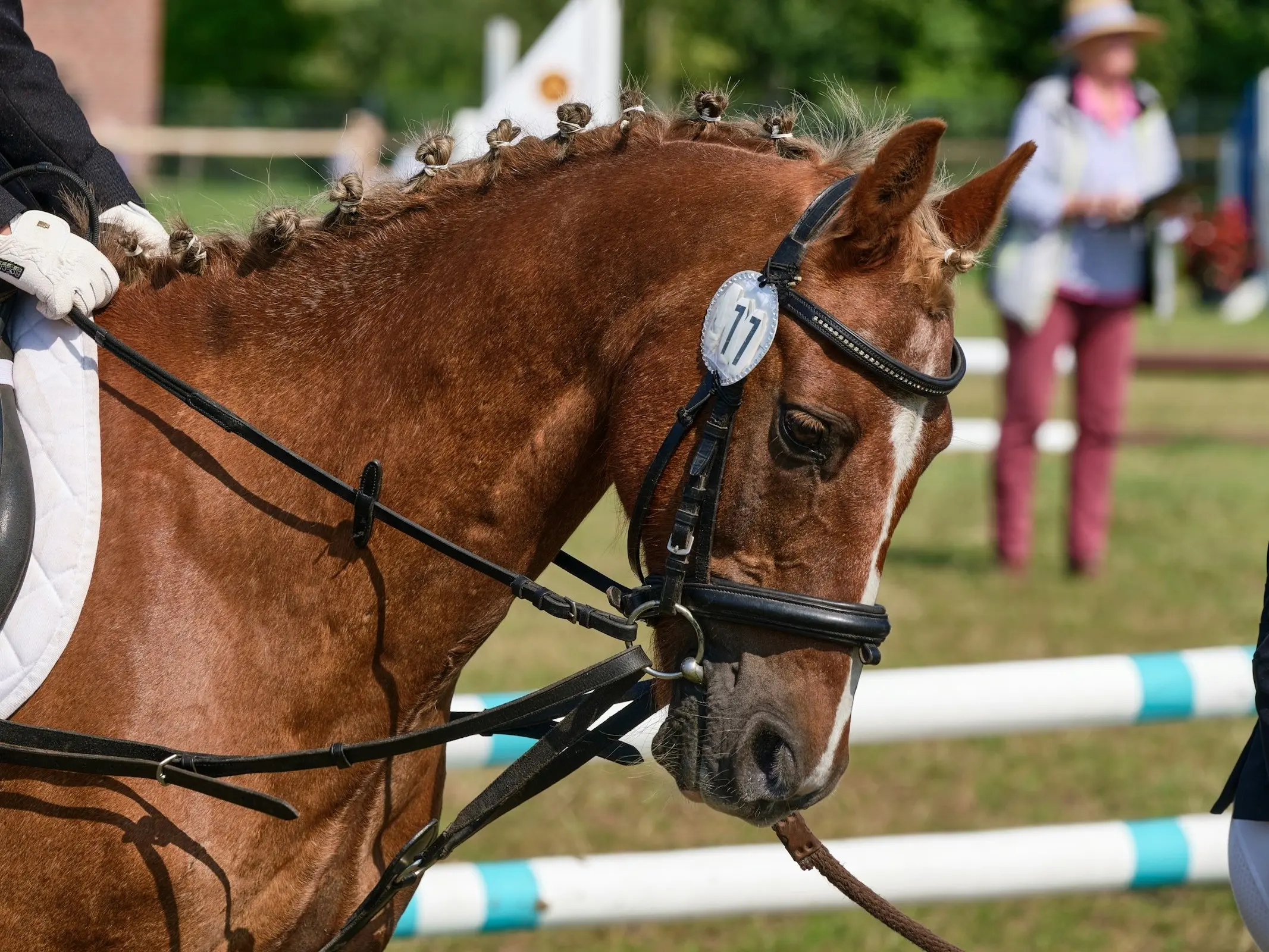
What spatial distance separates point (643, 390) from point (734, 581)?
32 cm

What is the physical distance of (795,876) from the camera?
3.65m

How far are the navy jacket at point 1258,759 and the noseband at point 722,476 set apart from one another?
2.16 ft

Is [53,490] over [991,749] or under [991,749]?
under

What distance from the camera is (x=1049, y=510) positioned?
10.3 metres

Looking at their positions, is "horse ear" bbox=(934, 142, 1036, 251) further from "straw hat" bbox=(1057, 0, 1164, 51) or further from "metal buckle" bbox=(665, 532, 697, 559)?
"straw hat" bbox=(1057, 0, 1164, 51)

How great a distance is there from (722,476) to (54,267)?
3.61 ft

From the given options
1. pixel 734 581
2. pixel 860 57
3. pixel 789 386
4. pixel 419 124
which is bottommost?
pixel 734 581

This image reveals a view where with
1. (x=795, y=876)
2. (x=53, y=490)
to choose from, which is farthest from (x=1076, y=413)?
(x=53, y=490)

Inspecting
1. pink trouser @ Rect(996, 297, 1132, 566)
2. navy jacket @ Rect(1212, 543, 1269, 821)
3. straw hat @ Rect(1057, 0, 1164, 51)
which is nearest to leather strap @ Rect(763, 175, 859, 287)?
navy jacket @ Rect(1212, 543, 1269, 821)

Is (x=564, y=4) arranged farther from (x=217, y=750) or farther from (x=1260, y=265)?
(x=217, y=750)

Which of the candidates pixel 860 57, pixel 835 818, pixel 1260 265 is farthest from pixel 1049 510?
pixel 860 57

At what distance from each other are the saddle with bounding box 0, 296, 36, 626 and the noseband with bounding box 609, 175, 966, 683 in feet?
3.07

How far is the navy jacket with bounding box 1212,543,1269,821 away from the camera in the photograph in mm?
2371

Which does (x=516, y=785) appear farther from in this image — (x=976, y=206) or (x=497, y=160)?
(x=976, y=206)
